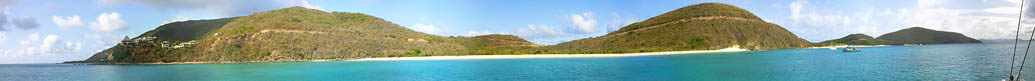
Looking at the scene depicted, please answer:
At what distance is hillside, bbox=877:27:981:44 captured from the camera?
531 feet

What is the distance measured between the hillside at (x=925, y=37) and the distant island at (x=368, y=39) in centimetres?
245

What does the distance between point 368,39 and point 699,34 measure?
76.3 metres

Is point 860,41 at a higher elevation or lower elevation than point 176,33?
lower

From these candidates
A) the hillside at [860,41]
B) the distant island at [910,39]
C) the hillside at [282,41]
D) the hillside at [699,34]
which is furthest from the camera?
the distant island at [910,39]

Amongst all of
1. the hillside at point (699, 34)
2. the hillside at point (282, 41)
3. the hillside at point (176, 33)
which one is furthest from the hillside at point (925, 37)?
the hillside at point (176, 33)

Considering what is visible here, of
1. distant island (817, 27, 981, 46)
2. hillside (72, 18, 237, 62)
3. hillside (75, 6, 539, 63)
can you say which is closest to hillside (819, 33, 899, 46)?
distant island (817, 27, 981, 46)

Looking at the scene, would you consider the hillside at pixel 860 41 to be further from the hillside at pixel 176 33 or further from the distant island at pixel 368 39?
the hillside at pixel 176 33

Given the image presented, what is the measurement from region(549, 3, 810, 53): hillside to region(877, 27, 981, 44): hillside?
4939 cm

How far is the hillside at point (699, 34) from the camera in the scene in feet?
396

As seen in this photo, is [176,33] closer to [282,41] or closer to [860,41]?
[282,41]

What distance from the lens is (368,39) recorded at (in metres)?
94.6

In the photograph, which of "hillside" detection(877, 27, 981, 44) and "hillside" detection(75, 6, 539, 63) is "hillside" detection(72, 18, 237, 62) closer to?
"hillside" detection(75, 6, 539, 63)

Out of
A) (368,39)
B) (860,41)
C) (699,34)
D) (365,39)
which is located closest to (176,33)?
(365,39)

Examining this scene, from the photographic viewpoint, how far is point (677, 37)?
4975 inches
